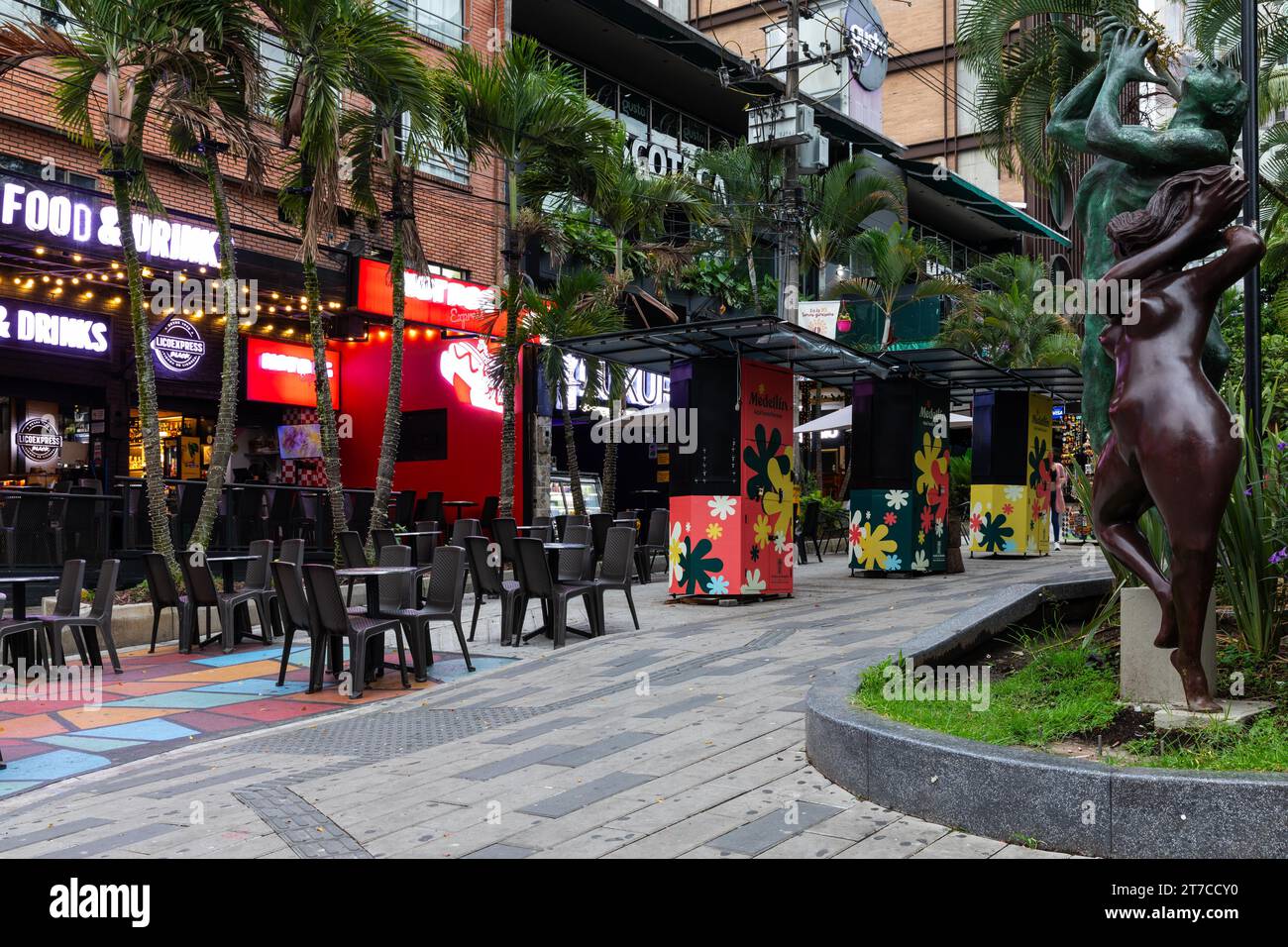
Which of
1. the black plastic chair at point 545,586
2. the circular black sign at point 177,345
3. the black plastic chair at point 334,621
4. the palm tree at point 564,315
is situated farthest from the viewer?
the circular black sign at point 177,345

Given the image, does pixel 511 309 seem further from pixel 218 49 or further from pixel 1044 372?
pixel 1044 372

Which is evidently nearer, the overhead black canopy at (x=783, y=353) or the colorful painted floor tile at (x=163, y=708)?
the colorful painted floor tile at (x=163, y=708)

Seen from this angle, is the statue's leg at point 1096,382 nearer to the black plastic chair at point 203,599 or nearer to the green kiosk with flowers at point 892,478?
the black plastic chair at point 203,599

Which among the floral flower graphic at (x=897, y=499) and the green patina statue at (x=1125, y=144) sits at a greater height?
the green patina statue at (x=1125, y=144)

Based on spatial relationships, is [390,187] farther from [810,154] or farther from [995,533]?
[995,533]

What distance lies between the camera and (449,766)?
18.6 feet

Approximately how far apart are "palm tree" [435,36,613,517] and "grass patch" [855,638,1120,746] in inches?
437

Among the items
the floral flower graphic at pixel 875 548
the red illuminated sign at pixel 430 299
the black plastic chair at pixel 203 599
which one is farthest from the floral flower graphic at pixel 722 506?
the red illuminated sign at pixel 430 299

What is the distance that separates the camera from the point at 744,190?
2228cm

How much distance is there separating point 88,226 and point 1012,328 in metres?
24.3

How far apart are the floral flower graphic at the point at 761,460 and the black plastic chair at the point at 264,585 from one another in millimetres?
5276

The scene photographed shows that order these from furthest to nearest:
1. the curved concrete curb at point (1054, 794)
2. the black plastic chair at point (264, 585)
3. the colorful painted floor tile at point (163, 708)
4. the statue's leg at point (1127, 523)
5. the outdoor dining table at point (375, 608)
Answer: the black plastic chair at point (264, 585) → the outdoor dining table at point (375, 608) → the colorful painted floor tile at point (163, 708) → the statue's leg at point (1127, 523) → the curved concrete curb at point (1054, 794)

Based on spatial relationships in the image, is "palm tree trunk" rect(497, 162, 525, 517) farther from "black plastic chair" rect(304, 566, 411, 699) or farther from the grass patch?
the grass patch

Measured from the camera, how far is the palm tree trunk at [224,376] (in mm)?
12594
